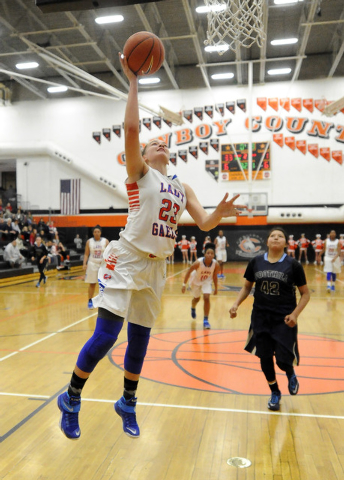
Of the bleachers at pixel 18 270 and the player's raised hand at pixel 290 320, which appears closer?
the player's raised hand at pixel 290 320

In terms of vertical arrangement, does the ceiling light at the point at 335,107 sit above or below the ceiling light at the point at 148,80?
below

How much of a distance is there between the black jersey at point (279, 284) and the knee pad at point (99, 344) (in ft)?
5.50

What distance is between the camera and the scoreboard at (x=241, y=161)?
21.7m

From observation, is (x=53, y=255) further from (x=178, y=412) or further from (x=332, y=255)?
(x=178, y=412)

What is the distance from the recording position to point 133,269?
100 inches

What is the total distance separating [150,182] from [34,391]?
264cm

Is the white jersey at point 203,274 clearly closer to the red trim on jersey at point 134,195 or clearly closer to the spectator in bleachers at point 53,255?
the red trim on jersey at point 134,195

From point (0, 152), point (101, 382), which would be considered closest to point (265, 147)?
point (0, 152)

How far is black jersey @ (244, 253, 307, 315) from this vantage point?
3686mm

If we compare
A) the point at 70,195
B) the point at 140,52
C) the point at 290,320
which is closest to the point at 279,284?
the point at 290,320

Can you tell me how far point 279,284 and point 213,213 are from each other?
1374 millimetres

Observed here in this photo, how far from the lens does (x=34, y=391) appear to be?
4066mm

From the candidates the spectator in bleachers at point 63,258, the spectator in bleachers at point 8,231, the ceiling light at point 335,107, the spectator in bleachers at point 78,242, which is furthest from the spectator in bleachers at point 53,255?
the ceiling light at point 335,107

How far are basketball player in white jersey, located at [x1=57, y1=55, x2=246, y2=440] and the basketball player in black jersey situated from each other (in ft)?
4.15
